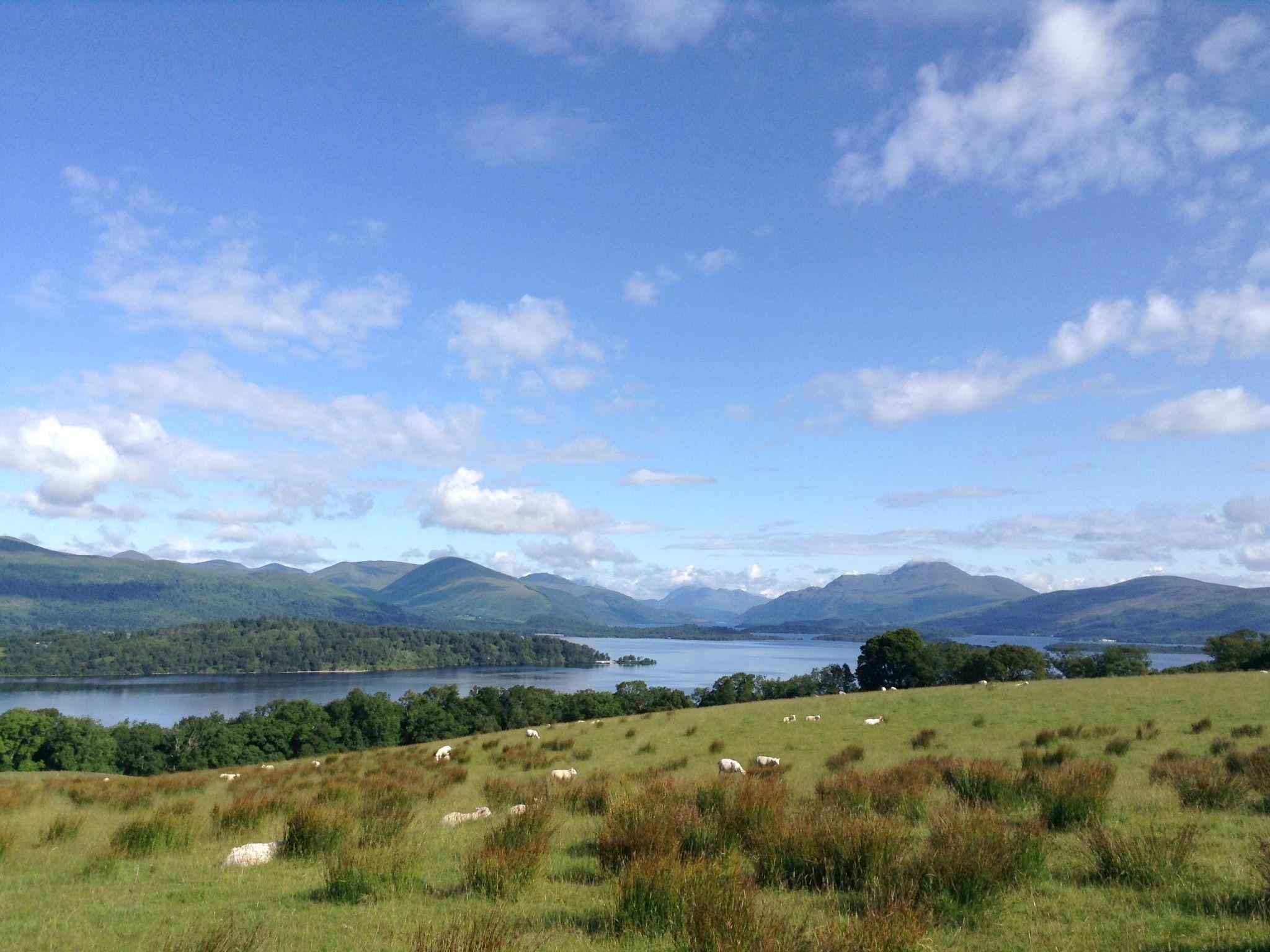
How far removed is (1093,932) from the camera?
4734mm

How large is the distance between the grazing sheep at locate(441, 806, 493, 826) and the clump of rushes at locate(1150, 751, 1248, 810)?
9.31 m

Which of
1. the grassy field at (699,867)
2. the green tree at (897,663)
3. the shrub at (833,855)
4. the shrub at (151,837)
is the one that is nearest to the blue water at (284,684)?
the green tree at (897,663)

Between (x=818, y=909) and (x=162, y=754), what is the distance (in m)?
67.8

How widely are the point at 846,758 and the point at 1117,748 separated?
5.34 metres

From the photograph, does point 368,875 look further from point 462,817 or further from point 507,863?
point 462,817

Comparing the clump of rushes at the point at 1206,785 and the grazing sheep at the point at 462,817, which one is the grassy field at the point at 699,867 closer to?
the clump of rushes at the point at 1206,785

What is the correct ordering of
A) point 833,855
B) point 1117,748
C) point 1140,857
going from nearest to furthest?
point 1140,857, point 833,855, point 1117,748

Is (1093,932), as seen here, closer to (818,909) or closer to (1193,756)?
(818,909)

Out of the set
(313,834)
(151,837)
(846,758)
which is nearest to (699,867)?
(313,834)

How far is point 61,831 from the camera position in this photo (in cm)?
998

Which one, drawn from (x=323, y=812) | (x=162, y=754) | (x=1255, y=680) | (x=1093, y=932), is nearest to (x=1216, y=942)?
(x=1093, y=932)

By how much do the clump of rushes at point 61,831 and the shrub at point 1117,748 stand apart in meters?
18.0

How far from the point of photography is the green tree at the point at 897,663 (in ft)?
182

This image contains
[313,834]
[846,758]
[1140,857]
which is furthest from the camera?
[846,758]
